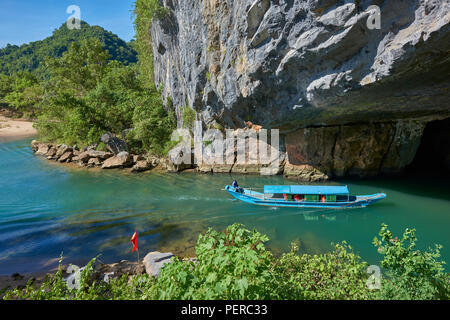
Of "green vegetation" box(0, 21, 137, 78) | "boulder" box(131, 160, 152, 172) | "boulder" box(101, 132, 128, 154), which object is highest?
"green vegetation" box(0, 21, 137, 78)

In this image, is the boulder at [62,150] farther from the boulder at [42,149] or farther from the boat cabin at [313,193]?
the boat cabin at [313,193]

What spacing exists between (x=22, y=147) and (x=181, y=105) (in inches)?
1060

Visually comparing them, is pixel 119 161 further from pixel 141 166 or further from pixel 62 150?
pixel 62 150

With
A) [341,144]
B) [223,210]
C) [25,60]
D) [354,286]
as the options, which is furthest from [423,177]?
[25,60]

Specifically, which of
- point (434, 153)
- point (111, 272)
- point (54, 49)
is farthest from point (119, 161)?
point (54, 49)

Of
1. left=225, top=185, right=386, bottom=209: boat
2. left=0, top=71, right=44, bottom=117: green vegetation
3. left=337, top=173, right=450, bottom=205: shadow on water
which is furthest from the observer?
left=0, top=71, right=44, bottom=117: green vegetation

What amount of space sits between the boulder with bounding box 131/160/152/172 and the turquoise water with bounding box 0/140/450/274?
280 centimetres

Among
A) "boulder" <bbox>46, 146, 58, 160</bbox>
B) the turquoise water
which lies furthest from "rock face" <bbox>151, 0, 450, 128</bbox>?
"boulder" <bbox>46, 146, 58, 160</bbox>

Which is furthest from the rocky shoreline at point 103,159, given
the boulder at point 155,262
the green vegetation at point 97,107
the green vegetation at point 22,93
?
the green vegetation at point 22,93

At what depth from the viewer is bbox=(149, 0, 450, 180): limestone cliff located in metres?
10.4

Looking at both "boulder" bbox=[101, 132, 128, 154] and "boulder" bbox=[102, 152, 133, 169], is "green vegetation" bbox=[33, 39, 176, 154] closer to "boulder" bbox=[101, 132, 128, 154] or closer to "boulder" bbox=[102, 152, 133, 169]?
"boulder" bbox=[101, 132, 128, 154]

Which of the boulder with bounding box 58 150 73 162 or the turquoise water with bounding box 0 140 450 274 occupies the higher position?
the boulder with bounding box 58 150 73 162

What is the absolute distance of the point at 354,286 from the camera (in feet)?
20.6
